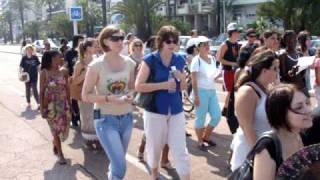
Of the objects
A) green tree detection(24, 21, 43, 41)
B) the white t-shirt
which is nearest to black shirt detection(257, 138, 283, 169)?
the white t-shirt

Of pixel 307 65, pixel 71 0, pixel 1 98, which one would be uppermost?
pixel 71 0

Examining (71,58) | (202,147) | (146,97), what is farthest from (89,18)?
(146,97)

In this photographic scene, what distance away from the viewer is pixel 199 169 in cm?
596

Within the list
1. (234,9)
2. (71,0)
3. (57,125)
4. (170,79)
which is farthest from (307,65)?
(234,9)

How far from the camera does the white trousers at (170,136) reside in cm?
462

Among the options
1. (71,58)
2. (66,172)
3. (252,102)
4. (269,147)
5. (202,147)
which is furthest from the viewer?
(71,58)

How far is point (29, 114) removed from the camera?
10875 millimetres

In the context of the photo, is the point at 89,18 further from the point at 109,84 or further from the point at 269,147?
the point at 269,147

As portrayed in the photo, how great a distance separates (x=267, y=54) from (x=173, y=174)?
8.40ft

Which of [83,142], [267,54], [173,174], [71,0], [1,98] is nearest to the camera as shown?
[267,54]

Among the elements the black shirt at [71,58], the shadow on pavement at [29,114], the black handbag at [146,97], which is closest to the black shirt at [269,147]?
the black handbag at [146,97]

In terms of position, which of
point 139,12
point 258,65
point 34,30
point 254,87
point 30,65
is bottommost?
point 30,65

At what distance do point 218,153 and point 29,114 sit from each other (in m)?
5.60

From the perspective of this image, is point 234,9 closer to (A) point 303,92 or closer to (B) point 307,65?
(B) point 307,65
